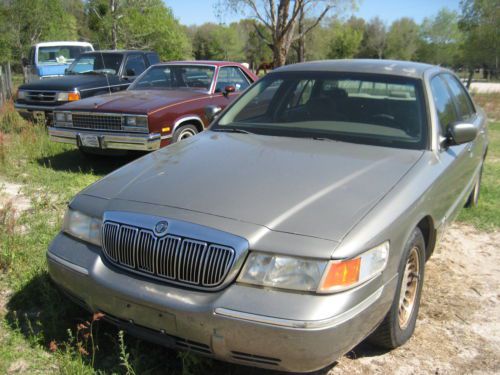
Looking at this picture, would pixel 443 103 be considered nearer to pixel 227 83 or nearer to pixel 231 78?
pixel 227 83

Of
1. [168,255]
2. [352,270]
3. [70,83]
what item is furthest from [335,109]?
[70,83]

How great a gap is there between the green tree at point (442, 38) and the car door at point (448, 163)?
2800 inches

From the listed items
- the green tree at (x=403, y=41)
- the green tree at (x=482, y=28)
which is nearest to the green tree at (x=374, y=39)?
the green tree at (x=403, y=41)

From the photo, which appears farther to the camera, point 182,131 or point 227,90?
point 227,90

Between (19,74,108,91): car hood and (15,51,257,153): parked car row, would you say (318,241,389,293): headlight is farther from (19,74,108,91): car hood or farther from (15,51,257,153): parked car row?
(19,74,108,91): car hood

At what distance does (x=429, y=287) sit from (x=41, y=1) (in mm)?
21900

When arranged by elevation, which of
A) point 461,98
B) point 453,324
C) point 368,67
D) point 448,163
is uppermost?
point 368,67

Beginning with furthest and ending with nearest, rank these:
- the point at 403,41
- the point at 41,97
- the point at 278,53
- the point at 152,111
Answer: the point at 403,41 < the point at 278,53 < the point at 41,97 < the point at 152,111

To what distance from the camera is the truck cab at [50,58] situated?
50.9 ft

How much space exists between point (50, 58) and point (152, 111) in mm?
11078

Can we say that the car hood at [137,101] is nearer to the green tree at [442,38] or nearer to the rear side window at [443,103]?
the rear side window at [443,103]

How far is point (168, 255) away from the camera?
2.43 metres

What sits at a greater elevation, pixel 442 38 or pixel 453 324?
pixel 442 38

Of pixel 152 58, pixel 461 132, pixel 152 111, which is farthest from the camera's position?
pixel 152 58
